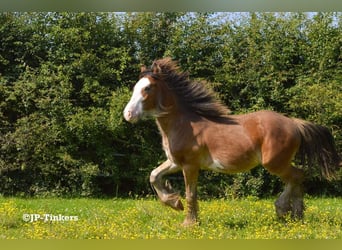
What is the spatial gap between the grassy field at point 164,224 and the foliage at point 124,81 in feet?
6.90

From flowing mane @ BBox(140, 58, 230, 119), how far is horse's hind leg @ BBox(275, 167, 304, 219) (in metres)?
1.18

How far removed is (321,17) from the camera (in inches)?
400

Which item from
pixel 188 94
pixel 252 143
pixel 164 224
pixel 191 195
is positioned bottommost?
pixel 164 224

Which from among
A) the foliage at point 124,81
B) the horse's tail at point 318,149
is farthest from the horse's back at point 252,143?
the foliage at point 124,81

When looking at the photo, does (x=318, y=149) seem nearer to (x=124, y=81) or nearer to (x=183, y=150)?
(x=183, y=150)

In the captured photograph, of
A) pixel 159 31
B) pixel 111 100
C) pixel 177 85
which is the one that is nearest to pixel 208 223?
pixel 177 85

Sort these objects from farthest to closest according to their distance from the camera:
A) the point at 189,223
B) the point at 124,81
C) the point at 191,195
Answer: the point at 124,81, the point at 191,195, the point at 189,223

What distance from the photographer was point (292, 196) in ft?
21.9

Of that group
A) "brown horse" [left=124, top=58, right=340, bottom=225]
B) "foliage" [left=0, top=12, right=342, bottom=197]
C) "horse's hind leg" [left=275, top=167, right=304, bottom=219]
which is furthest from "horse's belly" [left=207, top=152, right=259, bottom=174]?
"foliage" [left=0, top=12, right=342, bottom=197]

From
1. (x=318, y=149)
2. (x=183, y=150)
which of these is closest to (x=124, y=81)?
(x=183, y=150)

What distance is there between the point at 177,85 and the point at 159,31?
155 inches

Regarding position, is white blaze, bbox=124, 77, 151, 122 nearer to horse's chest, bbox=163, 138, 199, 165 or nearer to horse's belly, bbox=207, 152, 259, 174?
horse's chest, bbox=163, 138, 199, 165

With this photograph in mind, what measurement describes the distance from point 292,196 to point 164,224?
1.72 m

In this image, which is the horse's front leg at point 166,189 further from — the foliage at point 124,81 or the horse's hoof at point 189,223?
the foliage at point 124,81
